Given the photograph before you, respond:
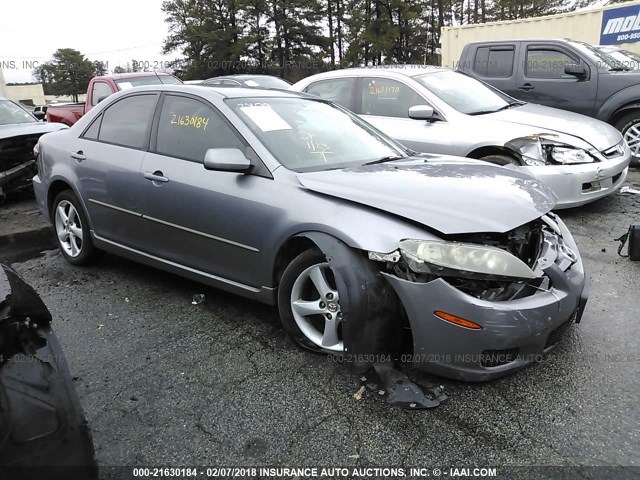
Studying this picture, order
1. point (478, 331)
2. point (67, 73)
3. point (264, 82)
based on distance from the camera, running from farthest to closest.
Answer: point (67, 73) → point (264, 82) → point (478, 331)

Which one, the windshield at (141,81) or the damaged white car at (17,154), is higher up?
the windshield at (141,81)

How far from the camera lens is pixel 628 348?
2.86 m

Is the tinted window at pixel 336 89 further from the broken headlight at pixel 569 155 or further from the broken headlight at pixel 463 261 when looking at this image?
the broken headlight at pixel 463 261

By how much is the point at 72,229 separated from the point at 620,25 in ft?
43.3

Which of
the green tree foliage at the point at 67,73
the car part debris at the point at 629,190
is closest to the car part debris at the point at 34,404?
the car part debris at the point at 629,190

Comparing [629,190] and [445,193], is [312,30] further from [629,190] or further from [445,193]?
[445,193]

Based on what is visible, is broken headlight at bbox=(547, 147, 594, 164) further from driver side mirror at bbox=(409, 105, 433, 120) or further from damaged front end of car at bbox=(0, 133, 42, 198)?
damaged front end of car at bbox=(0, 133, 42, 198)

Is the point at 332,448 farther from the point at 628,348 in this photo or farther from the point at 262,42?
the point at 262,42

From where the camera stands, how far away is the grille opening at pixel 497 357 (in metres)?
2.36

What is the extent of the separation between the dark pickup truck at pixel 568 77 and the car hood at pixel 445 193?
16.9 ft

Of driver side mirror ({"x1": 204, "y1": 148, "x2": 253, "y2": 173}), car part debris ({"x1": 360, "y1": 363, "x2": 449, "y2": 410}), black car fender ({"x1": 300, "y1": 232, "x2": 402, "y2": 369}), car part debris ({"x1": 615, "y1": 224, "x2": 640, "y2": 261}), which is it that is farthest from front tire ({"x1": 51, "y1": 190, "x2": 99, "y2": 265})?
car part debris ({"x1": 615, "y1": 224, "x2": 640, "y2": 261})

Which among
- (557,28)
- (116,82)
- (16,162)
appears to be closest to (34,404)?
(16,162)

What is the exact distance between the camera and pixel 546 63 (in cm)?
765

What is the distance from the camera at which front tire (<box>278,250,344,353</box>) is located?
8.79 feet
